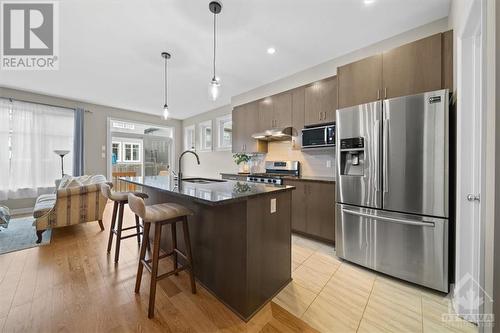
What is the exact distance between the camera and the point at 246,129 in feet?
14.2

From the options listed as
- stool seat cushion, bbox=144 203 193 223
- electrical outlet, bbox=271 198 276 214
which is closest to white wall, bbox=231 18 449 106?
electrical outlet, bbox=271 198 276 214

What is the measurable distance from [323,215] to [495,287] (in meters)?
1.96

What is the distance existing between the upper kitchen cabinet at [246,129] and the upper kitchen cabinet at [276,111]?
170mm

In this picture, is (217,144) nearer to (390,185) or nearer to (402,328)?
(390,185)

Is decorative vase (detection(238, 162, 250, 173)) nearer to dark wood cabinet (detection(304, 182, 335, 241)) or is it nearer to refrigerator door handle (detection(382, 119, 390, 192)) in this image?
dark wood cabinet (detection(304, 182, 335, 241))

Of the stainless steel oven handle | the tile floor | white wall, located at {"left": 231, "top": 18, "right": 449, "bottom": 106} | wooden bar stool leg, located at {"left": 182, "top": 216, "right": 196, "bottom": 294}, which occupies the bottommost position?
the tile floor

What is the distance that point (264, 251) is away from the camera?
1654 millimetres

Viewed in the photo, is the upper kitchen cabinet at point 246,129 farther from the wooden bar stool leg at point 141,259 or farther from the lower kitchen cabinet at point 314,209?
the wooden bar stool leg at point 141,259

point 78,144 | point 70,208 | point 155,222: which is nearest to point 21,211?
point 78,144

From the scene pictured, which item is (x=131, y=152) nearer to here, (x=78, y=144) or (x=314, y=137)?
(x=78, y=144)

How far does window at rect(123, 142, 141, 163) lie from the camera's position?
6047mm

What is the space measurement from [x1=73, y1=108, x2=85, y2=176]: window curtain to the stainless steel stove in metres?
4.40

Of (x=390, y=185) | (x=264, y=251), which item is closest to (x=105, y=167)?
(x=264, y=251)

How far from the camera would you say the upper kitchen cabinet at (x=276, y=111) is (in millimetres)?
3529
